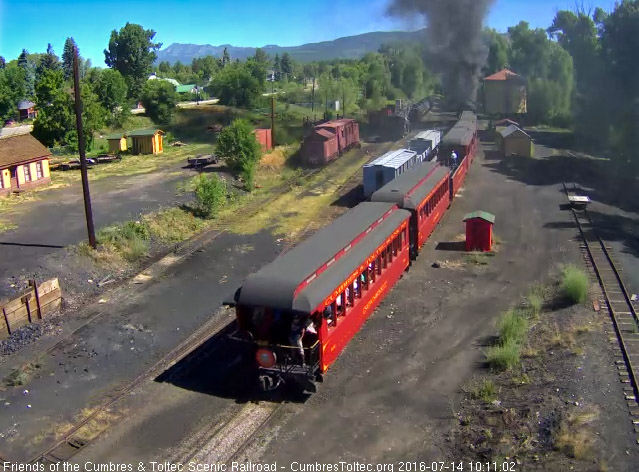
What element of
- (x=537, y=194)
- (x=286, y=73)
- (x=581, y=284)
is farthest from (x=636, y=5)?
(x=286, y=73)

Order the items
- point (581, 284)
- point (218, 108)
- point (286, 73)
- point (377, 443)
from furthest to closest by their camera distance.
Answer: point (286, 73), point (218, 108), point (581, 284), point (377, 443)

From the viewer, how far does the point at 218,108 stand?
8100 centimetres

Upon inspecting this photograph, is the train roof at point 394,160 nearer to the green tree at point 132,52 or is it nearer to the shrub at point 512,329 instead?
Result: the shrub at point 512,329

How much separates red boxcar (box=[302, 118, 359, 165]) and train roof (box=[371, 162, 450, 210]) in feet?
60.5

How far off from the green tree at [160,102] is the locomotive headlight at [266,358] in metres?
63.6

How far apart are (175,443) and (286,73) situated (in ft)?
576

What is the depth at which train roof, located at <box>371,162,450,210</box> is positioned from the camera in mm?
23312

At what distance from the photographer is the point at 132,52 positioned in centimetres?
9881

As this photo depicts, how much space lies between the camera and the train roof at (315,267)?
13.7m

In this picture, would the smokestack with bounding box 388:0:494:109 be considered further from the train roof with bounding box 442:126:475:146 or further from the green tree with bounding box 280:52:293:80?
the green tree with bounding box 280:52:293:80

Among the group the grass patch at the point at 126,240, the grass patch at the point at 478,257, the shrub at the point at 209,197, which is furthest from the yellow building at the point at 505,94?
the grass patch at the point at 126,240

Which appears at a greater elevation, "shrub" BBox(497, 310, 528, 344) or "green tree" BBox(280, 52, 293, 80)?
"green tree" BBox(280, 52, 293, 80)

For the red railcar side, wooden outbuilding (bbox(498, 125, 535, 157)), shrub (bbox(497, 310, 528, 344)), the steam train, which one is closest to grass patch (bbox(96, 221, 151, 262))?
the steam train

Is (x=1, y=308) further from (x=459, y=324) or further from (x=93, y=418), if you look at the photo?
(x=459, y=324)
